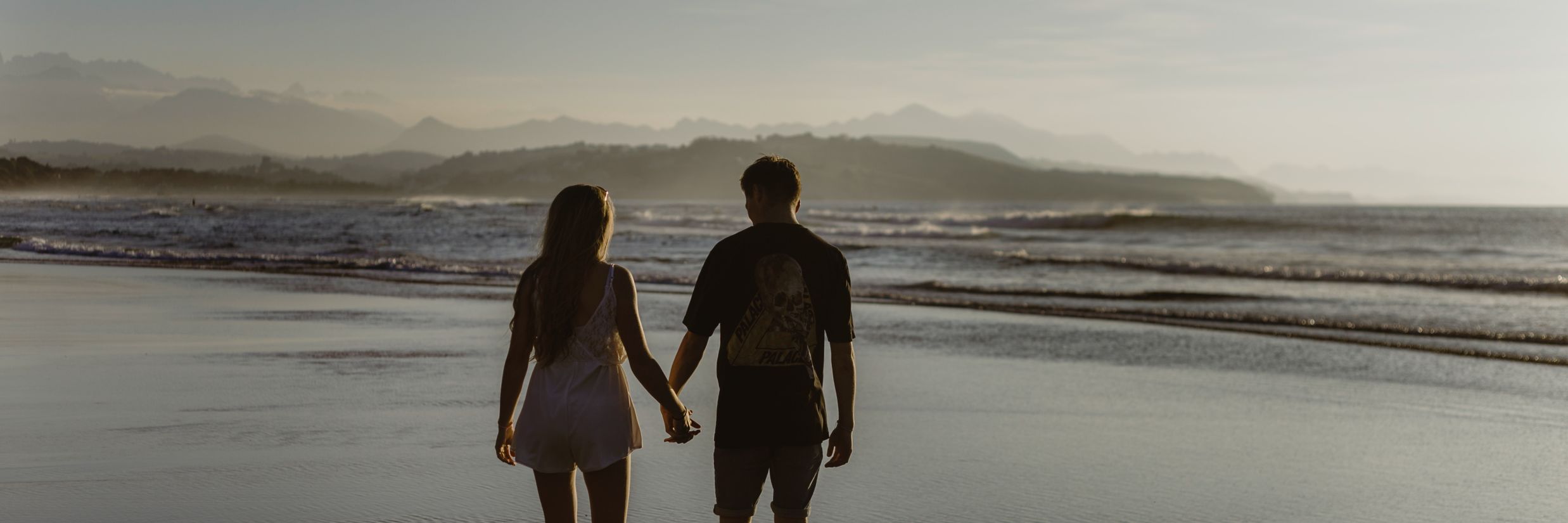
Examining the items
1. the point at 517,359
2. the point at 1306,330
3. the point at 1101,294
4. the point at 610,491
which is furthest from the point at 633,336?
the point at 1101,294

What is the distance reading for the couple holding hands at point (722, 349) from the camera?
3.39 meters

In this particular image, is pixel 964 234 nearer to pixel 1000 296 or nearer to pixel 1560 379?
pixel 1000 296

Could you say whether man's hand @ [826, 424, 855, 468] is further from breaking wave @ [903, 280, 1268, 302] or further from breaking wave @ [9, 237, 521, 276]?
breaking wave @ [9, 237, 521, 276]

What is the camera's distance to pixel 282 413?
22.7 feet

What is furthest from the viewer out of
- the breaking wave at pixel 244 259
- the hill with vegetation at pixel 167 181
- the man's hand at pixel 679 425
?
the hill with vegetation at pixel 167 181

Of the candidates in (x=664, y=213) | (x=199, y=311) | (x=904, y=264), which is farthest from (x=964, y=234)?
(x=199, y=311)

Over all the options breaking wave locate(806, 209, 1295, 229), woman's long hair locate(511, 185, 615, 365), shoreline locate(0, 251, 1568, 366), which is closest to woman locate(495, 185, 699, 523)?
woman's long hair locate(511, 185, 615, 365)

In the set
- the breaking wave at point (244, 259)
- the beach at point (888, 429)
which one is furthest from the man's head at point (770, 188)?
the breaking wave at point (244, 259)

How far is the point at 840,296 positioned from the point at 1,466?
439 centimetres

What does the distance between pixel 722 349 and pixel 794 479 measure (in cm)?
44

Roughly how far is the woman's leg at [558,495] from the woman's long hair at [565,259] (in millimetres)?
387

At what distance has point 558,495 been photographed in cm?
357

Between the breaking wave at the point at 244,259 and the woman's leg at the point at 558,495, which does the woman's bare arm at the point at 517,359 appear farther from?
the breaking wave at the point at 244,259

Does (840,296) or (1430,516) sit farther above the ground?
(840,296)
